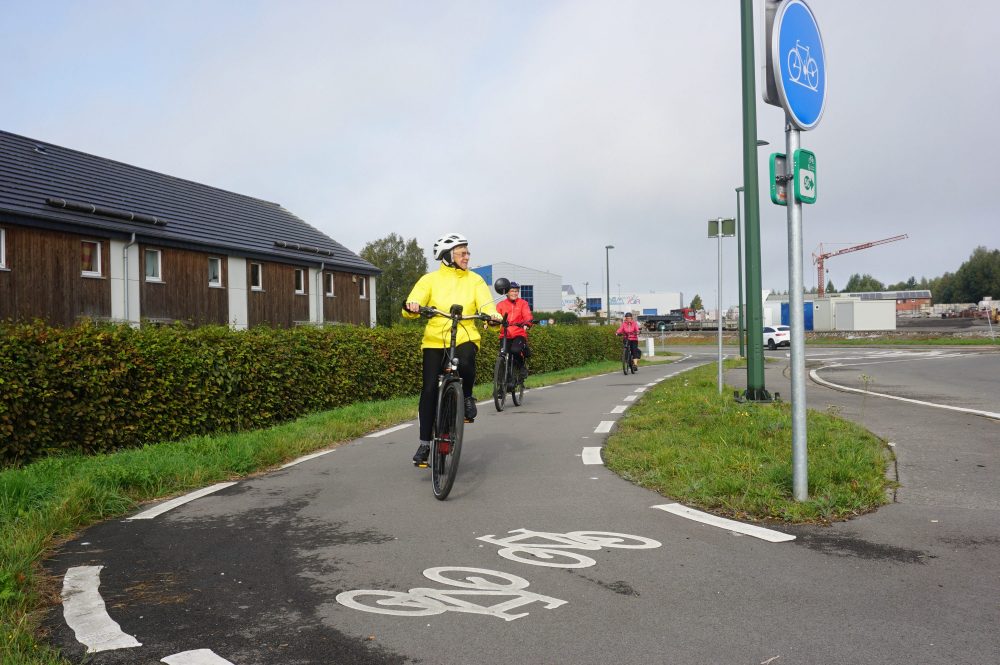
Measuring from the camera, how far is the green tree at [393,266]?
65500 mm

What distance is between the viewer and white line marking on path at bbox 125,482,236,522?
16.6 feet

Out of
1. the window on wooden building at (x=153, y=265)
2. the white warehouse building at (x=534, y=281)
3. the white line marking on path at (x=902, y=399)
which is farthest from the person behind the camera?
the white warehouse building at (x=534, y=281)

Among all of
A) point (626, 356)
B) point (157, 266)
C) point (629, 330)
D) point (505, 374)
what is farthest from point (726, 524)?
point (157, 266)

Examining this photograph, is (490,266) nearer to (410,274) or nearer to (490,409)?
(410,274)

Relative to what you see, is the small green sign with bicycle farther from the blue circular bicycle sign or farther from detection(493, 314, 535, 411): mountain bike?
detection(493, 314, 535, 411): mountain bike

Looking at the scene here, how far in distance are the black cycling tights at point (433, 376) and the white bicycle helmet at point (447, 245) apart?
0.70 meters

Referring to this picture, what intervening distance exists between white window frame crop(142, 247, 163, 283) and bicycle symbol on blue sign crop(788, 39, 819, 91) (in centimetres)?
2625

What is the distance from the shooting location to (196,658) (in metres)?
2.76

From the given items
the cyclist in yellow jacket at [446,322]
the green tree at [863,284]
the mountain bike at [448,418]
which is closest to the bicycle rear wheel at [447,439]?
the mountain bike at [448,418]

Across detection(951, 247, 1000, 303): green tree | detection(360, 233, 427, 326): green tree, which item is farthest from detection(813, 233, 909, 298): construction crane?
detection(360, 233, 427, 326): green tree

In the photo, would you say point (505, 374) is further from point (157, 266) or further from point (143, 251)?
point (157, 266)

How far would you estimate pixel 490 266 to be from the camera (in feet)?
369

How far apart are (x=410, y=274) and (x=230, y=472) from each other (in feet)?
197

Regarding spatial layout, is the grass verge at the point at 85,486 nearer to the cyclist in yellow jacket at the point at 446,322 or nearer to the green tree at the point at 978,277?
the cyclist in yellow jacket at the point at 446,322
